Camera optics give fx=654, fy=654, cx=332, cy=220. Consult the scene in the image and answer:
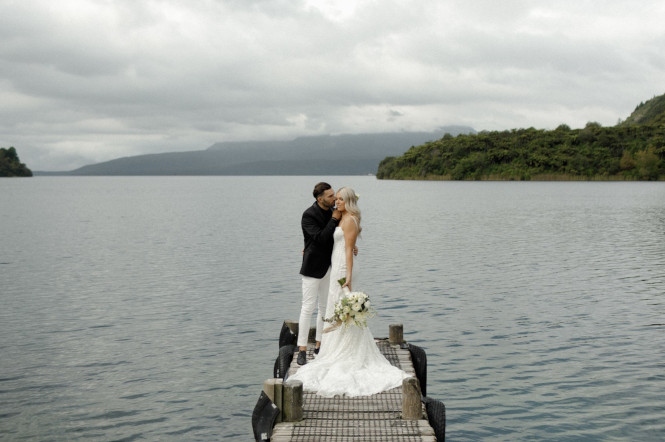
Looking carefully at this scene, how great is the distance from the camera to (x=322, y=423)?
9.17 metres

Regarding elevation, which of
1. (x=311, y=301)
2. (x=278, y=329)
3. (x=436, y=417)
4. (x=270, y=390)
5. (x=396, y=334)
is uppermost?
(x=311, y=301)

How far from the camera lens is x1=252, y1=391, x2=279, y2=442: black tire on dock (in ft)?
30.1

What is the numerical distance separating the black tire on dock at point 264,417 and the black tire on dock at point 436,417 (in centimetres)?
235

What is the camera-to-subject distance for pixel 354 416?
31.0 ft

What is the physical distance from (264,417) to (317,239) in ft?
11.9

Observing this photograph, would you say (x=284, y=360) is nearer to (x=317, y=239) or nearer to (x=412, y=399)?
(x=317, y=239)

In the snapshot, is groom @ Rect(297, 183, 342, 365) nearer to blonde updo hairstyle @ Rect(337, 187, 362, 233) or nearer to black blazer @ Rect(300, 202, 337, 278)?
black blazer @ Rect(300, 202, 337, 278)

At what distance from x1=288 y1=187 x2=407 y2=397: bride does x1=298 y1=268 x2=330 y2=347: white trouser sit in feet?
1.55

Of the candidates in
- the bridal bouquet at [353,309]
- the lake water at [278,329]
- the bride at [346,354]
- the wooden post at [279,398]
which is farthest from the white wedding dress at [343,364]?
the lake water at [278,329]


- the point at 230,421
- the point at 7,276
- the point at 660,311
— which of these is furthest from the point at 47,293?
the point at 660,311

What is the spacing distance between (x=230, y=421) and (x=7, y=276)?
67.6 feet

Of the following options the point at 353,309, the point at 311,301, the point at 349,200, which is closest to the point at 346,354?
the point at 353,309

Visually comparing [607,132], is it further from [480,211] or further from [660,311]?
[660,311]

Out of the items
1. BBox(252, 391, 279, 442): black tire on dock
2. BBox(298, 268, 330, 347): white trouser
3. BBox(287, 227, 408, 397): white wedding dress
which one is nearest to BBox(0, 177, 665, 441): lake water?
BBox(287, 227, 408, 397): white wedding dress
